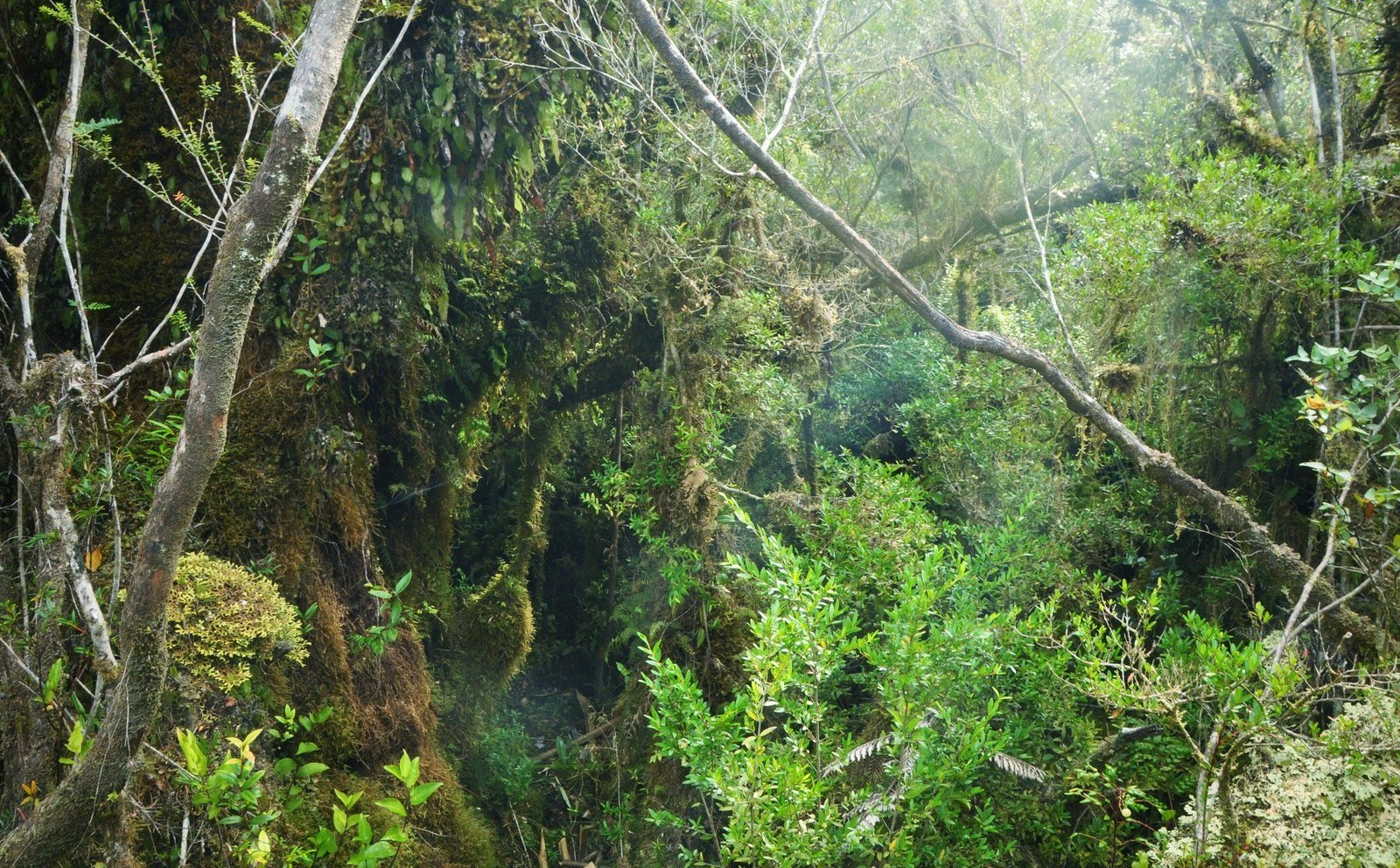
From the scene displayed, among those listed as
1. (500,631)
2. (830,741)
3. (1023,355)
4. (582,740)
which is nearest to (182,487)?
(830,741)

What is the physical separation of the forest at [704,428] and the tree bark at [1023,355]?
30 mm

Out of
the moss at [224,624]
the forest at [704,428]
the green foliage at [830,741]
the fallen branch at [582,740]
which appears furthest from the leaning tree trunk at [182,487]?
the fallen branch at [582,740]

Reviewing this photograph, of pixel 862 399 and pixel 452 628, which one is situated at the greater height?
pixel 862 399

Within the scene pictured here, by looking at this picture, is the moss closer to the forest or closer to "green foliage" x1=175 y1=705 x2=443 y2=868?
the forest

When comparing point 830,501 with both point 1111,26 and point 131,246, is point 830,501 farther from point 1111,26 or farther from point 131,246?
point 1111,26

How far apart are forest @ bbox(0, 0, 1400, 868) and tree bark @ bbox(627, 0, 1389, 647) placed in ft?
0.10

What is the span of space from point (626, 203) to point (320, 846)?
4877 mm

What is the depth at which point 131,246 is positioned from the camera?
4.19 m

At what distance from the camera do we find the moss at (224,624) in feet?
10.7

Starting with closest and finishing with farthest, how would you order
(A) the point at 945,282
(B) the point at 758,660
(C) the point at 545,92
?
(B) the point at 758,660 < (C) the point at 545,92 < (A) the point at 945,282

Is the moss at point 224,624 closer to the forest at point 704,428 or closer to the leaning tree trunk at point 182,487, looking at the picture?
the forest at point 704,428

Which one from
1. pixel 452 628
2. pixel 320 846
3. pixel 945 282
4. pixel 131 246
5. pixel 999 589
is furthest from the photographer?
pixel 945 282

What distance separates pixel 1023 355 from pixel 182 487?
11.9ft

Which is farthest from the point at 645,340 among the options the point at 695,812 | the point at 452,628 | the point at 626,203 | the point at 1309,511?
the point at 1309,511
